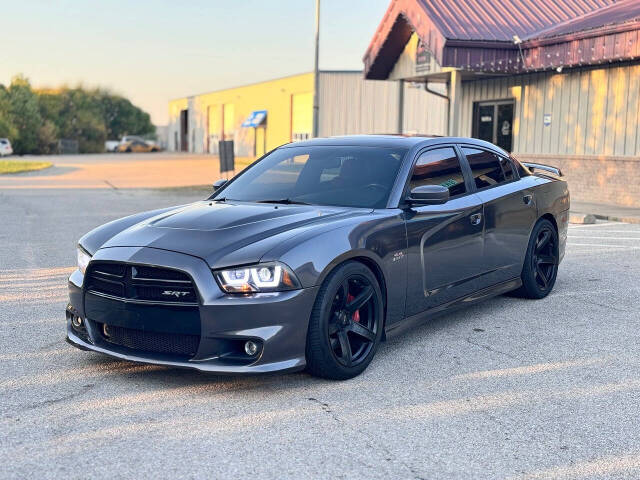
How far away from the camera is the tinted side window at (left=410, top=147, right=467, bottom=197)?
5.64 metres

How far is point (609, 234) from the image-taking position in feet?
41.0

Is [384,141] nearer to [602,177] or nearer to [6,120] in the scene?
[602,177]

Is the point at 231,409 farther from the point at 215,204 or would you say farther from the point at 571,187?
the point at 571,187

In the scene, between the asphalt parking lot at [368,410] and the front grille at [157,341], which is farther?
the front grille at [157,341]

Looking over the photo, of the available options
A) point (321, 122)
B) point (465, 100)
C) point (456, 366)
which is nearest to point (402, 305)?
point (456, 366)

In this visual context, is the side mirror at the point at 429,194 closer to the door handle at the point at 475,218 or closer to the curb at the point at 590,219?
the door handle at the point at 475,218

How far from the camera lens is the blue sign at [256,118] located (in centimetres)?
6006

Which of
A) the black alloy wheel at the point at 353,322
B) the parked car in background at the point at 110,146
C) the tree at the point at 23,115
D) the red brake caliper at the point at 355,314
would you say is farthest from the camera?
the parked car in background at the point at 110,146

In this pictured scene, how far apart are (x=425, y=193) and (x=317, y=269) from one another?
114 cm

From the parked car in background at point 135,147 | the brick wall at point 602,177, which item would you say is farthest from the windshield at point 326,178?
the parked car in background at point 135,147

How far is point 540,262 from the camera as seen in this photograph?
23.3 feet

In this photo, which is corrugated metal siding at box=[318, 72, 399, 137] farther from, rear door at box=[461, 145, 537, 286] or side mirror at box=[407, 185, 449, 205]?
side mirror at box=[407, 185, 449, 205]

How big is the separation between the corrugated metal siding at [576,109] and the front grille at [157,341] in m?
14.8

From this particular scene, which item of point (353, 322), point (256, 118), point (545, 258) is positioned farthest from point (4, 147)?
point (353, 322)
